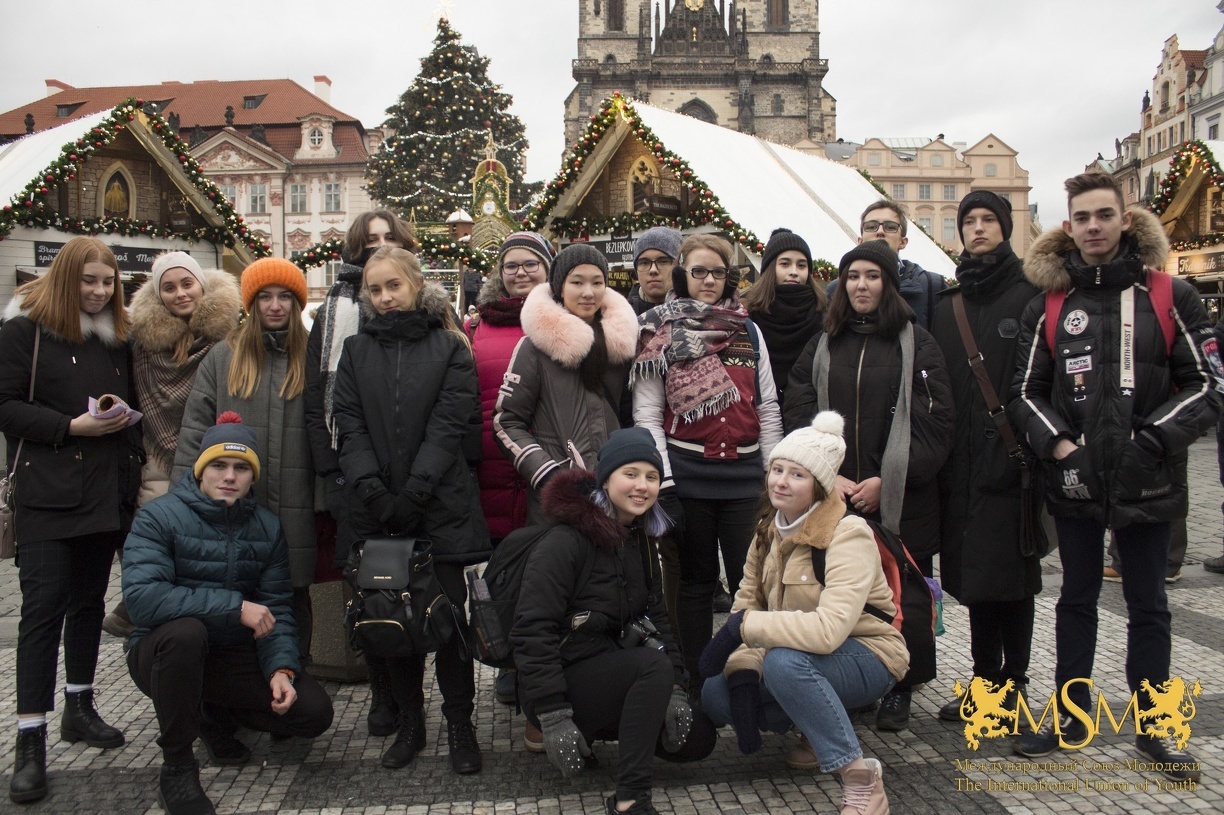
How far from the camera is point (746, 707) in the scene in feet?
11.2

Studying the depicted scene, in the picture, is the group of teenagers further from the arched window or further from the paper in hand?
the arched window

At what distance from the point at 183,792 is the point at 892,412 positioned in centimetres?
302

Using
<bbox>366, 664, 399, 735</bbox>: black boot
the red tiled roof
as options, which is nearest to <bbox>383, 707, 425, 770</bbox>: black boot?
<bbox>366, 664, 399, 735</bbox>: black boot

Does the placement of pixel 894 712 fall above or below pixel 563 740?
below

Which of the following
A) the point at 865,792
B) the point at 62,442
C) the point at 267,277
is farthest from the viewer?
the point at 267,277

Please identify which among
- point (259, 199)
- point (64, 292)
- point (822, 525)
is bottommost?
point (822, 525)

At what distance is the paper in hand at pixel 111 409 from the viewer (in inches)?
147

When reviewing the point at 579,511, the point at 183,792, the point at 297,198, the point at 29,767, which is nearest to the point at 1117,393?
the point at 579,511

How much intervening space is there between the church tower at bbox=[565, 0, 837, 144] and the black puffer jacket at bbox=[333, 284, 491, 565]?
68247 mm

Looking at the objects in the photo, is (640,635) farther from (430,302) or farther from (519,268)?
(519,268)

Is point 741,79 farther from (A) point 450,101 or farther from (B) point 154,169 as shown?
(B) point 154,169

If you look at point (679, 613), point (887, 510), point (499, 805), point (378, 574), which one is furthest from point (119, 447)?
point (887, 510)

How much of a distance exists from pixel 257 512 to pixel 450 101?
33.1 metres

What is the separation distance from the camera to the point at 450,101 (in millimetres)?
34469
